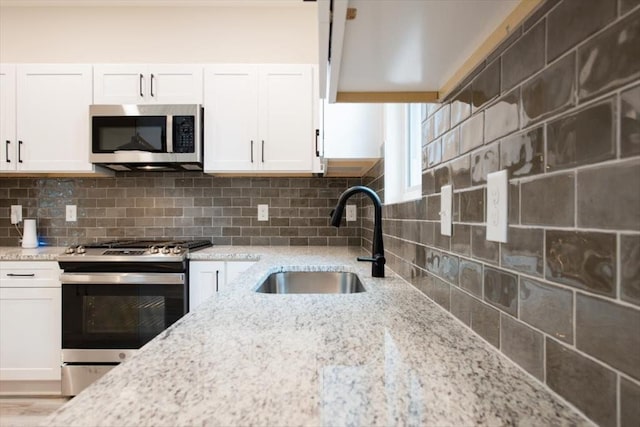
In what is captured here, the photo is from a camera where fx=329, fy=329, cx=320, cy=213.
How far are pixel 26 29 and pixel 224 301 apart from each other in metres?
3.25

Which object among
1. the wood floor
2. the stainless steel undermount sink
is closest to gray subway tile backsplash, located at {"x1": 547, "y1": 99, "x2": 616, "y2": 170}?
the stainless steel undermount sink

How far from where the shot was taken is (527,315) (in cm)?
49

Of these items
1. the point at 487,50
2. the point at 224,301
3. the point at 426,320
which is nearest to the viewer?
the point at 487,50

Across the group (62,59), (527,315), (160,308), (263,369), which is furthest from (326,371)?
(62,59)

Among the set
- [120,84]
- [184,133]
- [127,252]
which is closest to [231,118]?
[184,133]

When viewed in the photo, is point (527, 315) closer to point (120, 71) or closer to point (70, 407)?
point (70, 407)

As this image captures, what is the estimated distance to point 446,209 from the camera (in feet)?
2.67

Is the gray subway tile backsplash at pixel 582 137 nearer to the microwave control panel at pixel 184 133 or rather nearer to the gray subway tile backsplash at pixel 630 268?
the gray subway tile backsplash at pixel 630 268

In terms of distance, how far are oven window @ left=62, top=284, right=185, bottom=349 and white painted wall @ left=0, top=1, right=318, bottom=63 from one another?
181cm

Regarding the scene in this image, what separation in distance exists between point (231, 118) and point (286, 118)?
15.2 inches

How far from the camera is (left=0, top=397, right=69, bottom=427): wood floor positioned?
1.91m

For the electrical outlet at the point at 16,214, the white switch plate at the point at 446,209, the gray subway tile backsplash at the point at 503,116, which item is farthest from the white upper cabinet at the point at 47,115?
the gray subway tile backsplash at the point at 503,116

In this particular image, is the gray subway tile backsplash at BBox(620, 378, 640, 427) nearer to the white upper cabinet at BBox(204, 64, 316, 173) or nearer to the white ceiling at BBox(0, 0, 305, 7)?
the white upper cabinet at BBox(204, 64, 316, 173)

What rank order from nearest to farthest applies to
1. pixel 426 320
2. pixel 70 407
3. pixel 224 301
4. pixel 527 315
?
1. pixel 70 407
2. pixel 527 315
3. pixel 426 320
4. pixel 224 301
